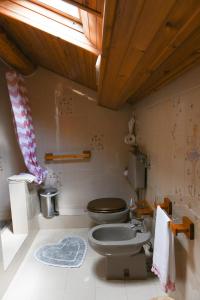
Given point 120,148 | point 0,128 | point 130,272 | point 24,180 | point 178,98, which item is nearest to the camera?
point 178,98

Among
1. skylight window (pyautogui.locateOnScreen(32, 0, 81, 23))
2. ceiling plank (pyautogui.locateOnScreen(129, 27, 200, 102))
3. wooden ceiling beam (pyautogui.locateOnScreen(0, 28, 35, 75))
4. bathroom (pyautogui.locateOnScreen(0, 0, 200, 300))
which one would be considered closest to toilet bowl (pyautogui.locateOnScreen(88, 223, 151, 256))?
bathroom (pyautogui.locateOnScreen(0, 0, 200, 300))

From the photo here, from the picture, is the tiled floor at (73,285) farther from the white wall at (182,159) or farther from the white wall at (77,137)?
the white wall at (77,137)

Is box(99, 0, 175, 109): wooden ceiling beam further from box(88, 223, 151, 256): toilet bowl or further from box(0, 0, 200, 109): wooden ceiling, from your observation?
box(88, 223, 151, 256): toilet bowl

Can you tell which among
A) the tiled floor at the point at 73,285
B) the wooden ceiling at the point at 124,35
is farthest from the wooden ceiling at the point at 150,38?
the tiled floor at the point at 73,285

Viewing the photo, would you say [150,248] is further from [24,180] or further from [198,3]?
[198,3]

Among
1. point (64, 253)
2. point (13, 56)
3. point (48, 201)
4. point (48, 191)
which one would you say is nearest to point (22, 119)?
point (13, 56)

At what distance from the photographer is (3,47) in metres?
1.81

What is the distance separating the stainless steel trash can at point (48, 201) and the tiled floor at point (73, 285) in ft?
2.33

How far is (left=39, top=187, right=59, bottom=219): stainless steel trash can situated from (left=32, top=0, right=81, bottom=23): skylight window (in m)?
2.07

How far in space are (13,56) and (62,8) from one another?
3.37ft

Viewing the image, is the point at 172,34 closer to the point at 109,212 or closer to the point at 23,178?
the point at 109,212

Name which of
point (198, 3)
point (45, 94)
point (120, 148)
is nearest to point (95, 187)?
point (120, 148)

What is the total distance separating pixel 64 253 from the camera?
2.32m

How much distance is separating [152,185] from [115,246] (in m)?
0.60
